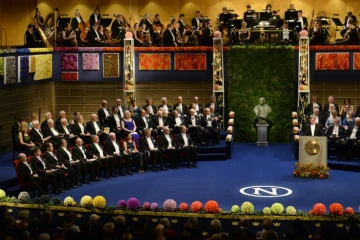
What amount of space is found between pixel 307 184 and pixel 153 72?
31.1 ft

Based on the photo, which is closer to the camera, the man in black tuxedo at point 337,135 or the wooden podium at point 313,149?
the wooden podium at point 313,149

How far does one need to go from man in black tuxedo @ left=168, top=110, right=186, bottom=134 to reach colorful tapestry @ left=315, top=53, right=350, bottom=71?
5.87m

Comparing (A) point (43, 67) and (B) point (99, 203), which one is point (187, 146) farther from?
(B) point (99, 203)

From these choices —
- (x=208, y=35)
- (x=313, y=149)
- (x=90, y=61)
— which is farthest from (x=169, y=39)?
(x=313, y=149)

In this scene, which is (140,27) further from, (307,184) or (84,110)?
(307,184)

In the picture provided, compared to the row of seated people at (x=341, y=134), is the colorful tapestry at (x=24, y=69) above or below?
above

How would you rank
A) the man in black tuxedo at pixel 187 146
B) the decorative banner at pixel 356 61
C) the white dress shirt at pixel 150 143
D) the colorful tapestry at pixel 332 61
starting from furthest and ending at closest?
the colorful tapestry at pixel 332 61 → the decorative banner at pixel 356 61 → the man in black tuxedo at pixel 187 146 → the white dress shirt at pixel 150 143

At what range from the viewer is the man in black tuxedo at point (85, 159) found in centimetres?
1892

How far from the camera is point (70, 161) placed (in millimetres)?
18547

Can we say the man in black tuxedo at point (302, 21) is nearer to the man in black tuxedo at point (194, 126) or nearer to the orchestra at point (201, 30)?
the orchestra at point (201, 30)

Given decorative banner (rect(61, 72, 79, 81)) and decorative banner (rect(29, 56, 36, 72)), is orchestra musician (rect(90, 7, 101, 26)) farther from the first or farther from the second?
decorative banner (rect(29, 56, 36, 72))

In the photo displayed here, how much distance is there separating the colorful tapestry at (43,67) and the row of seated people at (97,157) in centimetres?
491

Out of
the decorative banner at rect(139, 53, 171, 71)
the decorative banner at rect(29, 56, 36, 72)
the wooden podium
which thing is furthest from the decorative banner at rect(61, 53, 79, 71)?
the wooden podium

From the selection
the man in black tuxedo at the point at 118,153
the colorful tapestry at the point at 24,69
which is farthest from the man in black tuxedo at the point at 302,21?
the colorful tapestry at the point at 24,69
